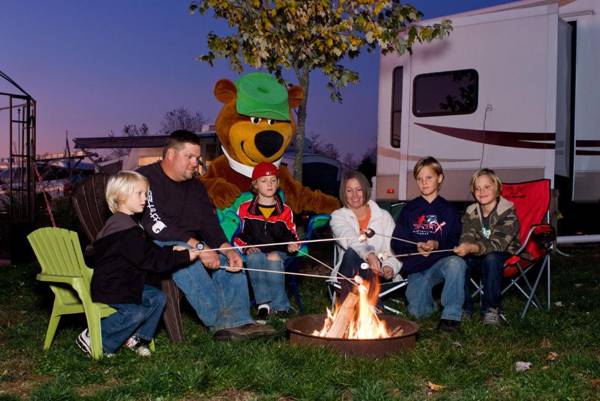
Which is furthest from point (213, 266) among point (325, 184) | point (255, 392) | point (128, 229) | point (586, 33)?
point (325, 184)

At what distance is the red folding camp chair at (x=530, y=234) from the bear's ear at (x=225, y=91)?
7.19 ft

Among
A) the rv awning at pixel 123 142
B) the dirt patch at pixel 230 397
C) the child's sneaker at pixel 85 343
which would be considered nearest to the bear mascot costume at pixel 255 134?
the child's sneaker at pixel 85 343

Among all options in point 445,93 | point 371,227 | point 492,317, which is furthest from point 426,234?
point 445,93

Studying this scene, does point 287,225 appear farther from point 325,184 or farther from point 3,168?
point 3,168

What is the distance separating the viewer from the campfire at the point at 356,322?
380 cm

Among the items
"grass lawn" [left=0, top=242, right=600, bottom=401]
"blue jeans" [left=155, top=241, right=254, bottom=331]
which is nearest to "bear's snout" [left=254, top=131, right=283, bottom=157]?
"blue jeans" [left=155, top=241, right=254, bottom=331]

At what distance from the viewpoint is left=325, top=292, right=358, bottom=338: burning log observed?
12.5ft

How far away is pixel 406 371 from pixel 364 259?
139 centimetres

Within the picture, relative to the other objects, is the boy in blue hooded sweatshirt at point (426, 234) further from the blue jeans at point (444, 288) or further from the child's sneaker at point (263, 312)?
the child's sneaker at point (263, 312)

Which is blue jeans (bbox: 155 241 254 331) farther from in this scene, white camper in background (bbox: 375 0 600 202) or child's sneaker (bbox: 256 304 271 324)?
white camper in background (bbox: 375 0 600 202)

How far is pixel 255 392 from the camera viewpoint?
317 cm

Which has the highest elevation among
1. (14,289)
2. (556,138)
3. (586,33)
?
(586,33)

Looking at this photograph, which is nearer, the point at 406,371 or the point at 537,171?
the point at 406,371

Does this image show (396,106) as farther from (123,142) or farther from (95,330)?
(123,142)
